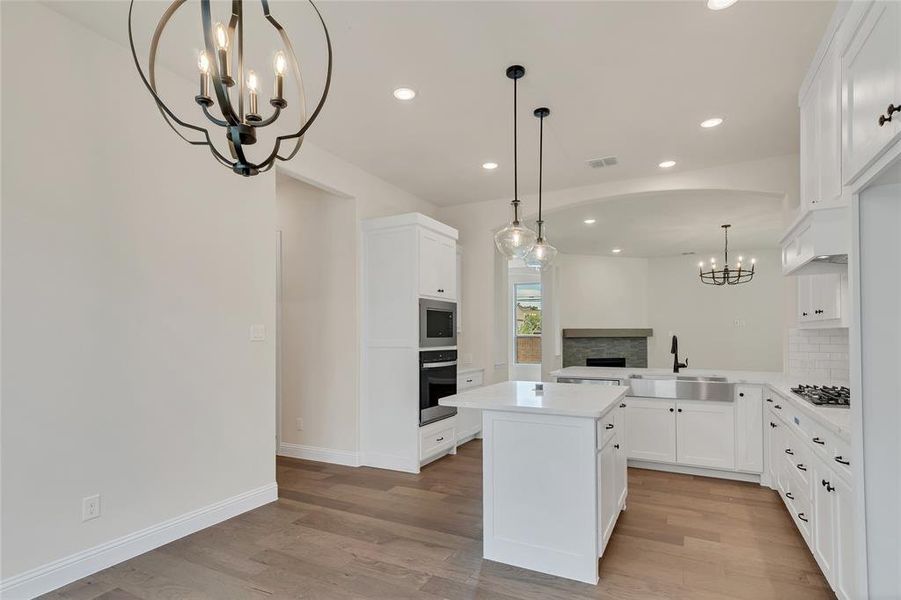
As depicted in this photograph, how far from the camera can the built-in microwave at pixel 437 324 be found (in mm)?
4441

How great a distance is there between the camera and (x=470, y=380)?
536 cm

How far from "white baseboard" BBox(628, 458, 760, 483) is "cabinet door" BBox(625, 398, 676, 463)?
4.0 inches

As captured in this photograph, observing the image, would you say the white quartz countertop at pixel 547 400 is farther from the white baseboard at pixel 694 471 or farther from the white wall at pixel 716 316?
the white wall at pixel 716 316

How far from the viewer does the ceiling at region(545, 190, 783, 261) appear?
5598 millimetres

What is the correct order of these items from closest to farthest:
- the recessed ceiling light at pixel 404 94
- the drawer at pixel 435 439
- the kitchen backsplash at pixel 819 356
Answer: the recessed ceiling light at pixel 404 94 < the kitchen backsplash at pixel 819 356 < the drawer at pixel 435 439

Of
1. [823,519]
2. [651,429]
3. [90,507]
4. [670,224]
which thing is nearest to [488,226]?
[651,429]

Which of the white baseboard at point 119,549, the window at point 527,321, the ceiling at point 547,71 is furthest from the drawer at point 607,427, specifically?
the window at point 527,321

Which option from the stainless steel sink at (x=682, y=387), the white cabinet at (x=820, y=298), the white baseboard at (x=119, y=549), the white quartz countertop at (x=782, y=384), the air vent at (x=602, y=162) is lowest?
the white baseboard at (x=119, y=549)

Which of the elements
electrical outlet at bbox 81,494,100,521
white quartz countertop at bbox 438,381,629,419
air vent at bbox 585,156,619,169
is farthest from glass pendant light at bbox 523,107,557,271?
electrical outlet at bbox 81,494,100,521

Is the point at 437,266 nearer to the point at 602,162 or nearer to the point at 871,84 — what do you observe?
the point at 602,162

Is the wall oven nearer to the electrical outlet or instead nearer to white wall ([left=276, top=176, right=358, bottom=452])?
white wall ([left=276, top=176, right=358, bottom=452])

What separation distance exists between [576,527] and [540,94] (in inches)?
103

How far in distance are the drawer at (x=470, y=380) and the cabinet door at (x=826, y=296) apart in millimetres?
3120

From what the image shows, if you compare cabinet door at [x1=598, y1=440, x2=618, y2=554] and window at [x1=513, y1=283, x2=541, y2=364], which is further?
window at [x1=513, y1=283, x2=541, y2=364]
